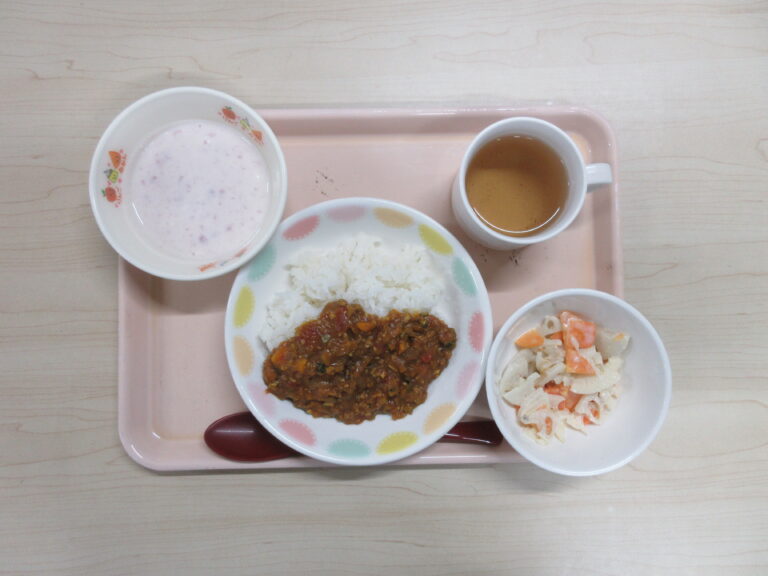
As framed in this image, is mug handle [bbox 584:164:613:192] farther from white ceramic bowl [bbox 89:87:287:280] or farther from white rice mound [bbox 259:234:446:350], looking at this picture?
white ceramic bowl [bbox 89:87:287:280]

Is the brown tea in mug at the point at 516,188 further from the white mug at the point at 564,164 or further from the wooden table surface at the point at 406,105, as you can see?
the wooden table surface at the point at 406,105

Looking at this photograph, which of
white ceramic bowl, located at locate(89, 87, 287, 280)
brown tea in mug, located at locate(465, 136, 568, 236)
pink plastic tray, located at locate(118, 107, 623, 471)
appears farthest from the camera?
pink plastic tray, located at locate(118, 107, 623, 471)

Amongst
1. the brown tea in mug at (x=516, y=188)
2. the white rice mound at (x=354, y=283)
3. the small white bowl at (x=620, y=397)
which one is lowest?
the small white bowl at (x=620, y=397)

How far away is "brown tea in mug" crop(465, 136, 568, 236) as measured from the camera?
157 centimetres

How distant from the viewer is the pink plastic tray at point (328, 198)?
1666mm

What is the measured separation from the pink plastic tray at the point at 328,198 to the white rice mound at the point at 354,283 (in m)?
0.21

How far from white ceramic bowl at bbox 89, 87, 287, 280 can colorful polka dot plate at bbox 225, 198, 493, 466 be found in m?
0.10

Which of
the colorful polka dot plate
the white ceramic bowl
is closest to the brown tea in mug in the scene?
the colorful polka dot plate

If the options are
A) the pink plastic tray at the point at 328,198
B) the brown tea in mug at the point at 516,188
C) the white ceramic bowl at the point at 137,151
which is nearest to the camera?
the white ceramic bowl at the point at 137,151

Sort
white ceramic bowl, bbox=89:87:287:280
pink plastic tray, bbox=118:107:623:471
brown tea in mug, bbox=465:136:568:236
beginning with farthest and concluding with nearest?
1. pink plastic tray, bbox=118:107:623:471
2. brown tea in mug, bbox=465:136:568:236
3. white ceramic bowl, bbox=89:87:287:280

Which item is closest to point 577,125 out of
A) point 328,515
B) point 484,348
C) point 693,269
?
point 693,269

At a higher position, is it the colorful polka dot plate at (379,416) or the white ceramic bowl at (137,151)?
the white ceramic bowl at (137,151)

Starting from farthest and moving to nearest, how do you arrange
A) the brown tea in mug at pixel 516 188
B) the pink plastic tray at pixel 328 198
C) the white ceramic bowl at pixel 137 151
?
1. the pink plastic tray at pixel 328 198
2. the brown tea in mug at pixel 516 188
3. the white ceramic bowl at pixel 137 151

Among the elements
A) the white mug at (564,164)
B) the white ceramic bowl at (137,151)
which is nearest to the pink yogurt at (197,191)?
the white ceramic bowl at (137,151)
